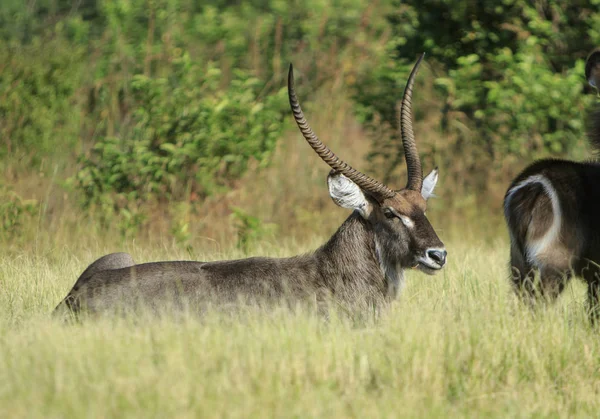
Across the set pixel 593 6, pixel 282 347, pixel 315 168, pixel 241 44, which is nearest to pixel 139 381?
pixel 282 347

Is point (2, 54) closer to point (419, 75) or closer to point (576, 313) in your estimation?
point (419, 75)

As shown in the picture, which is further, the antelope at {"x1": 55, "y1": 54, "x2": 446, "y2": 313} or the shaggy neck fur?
the shaggy neck fur

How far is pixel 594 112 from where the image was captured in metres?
5.72

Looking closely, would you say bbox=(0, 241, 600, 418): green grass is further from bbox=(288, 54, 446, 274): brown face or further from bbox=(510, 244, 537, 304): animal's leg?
bbox=(288, 54, 446, 274): brown face

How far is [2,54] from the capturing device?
9.24 metres

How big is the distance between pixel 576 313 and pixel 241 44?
8799mm

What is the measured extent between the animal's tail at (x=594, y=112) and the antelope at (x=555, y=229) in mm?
486

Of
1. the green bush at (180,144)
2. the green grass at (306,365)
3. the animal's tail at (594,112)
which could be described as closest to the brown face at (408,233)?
the green grass at (306,365)

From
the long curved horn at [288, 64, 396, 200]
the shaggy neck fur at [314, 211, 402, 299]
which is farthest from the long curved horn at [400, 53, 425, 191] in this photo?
the shaggy neck fur at [314, 211, 402, 299]

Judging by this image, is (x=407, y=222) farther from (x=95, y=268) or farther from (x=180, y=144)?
(x=180, y=144)

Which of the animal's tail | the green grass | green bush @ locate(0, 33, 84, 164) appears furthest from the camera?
green bush @ locate(0, 33, 84, 164)

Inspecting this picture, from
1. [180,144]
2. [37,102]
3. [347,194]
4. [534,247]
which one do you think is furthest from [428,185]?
[37,102]

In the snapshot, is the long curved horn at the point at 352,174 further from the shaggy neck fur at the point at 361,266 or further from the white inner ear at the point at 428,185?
the white inner ear at the point at 428,185

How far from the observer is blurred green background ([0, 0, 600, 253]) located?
8.48m
